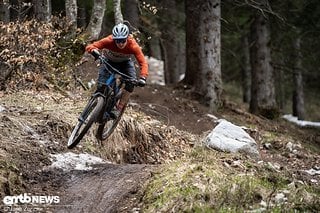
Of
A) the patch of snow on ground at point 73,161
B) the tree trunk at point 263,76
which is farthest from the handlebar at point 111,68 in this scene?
the tree trunk at point 263,76

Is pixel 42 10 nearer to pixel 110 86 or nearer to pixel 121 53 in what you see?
pixel 121 53

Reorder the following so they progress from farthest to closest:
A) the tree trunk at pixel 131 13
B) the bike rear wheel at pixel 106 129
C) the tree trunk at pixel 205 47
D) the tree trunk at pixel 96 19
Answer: the tree trunk at pixel 131 13 < the tree trunk at pixel 205 47 < the tree trunk at pixel 96 19 < the bike rear wheel at pixel 106 129

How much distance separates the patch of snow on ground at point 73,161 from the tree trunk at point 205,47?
7301 mm

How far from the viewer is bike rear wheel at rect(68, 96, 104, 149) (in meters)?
8.75

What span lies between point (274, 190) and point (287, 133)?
9818 mm

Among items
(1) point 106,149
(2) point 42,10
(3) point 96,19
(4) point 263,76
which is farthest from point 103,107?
(4) point 263,76

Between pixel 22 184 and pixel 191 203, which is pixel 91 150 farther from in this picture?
pixel 191 203

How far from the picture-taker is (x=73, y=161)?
8641 mm

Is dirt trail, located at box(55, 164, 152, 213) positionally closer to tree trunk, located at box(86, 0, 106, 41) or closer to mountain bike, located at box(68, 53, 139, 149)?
mountain bike, located at box(68, 53, 139, 149)

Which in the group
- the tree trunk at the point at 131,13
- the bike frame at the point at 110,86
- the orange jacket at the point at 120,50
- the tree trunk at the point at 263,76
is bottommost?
the tree trunk at the point at 263,76

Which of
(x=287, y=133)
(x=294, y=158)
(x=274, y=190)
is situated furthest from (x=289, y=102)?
(x=274, y=190)

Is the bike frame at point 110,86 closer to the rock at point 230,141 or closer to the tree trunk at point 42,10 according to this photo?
the rock at point 230,141

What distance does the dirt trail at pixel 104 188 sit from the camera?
22.5ft

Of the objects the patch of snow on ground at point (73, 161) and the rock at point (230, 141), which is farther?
the rock at point (230, 141)
